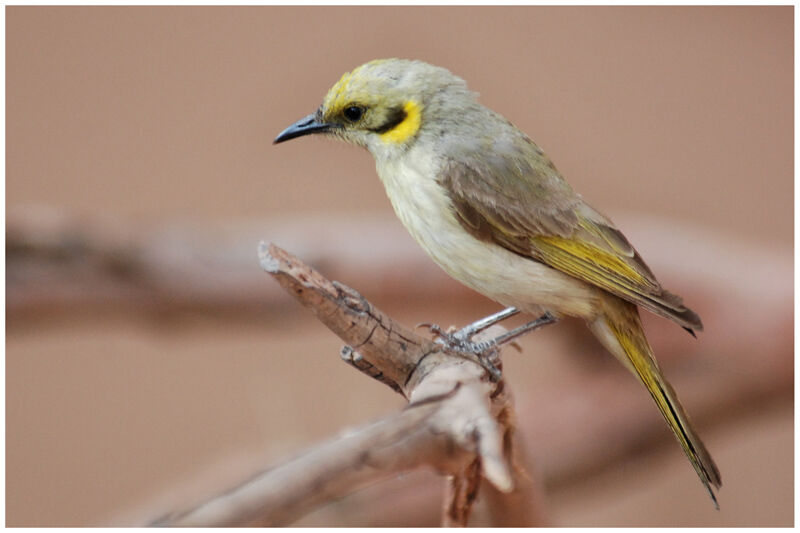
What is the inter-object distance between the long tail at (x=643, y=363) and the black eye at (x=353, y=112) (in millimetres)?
387

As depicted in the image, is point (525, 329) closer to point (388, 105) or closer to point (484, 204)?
point (484, 204)

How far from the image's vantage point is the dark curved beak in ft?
3.42

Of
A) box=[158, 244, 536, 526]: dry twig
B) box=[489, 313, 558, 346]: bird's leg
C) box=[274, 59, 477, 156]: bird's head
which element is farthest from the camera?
box=[489, 313, 558, 346]: bird's leg

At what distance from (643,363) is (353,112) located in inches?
18.8

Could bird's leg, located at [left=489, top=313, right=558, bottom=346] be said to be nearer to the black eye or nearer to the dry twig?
the dry twig

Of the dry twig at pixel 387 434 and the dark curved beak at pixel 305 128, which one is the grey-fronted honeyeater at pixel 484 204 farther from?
the dry twig at pixel 387 434

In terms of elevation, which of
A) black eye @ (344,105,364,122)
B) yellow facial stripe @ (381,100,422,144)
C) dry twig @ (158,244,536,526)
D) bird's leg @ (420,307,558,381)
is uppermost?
black eye @ (344,105,364,122)

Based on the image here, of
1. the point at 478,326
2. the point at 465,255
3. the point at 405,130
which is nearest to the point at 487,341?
the point at 478,326

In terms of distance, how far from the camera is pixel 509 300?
111cm

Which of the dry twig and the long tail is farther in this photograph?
the long tail

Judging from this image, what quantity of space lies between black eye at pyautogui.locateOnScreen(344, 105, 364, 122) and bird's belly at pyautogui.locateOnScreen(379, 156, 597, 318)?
0.08 m

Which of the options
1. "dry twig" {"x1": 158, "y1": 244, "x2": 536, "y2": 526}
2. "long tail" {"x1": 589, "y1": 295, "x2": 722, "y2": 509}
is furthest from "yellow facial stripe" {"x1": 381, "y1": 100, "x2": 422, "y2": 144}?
"long tail" {"x1": 589, "y1": 295, "x2": 722, "y2": 509}

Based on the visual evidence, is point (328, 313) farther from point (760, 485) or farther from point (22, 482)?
point (760, 485)

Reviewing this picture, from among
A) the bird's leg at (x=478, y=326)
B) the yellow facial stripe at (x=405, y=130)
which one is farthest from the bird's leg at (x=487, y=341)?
the yellow facial stripe at (x=405, y=130)
